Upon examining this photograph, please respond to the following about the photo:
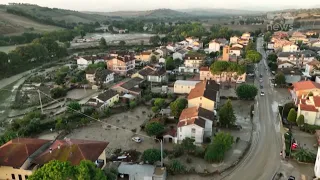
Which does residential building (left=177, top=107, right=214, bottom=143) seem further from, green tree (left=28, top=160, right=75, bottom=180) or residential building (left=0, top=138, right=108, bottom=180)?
green tree (left=28, top=160, right=75, bottom=180)

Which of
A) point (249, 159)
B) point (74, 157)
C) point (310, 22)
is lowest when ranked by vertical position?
point (249, 159)

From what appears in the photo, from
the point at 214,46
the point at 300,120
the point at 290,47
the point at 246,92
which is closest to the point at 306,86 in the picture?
the point at 246,92

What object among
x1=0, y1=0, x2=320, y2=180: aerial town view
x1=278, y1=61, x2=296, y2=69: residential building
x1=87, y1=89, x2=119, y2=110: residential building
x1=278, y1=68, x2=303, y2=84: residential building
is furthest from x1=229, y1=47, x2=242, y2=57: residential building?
x1=87, y1=89, x2=119, y2=110: residential building

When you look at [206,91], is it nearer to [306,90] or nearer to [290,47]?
[306,90]

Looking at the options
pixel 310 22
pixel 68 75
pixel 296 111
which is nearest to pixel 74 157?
pixel 296 111

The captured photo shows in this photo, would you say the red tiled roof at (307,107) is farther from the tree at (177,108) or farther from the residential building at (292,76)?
the residential building at (292,76)

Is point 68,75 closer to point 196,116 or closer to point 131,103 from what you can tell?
point 131,103
